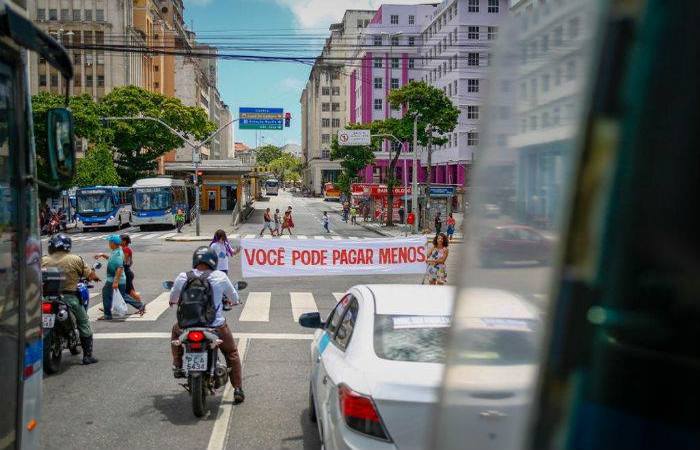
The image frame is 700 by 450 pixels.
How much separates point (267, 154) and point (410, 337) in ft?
561

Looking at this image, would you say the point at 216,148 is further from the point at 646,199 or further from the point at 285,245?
the point at 646,199

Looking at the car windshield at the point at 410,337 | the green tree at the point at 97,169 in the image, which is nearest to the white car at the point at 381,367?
the car windshield at the point at 410,337

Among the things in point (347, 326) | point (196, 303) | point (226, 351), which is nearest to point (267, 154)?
point (226, 351)

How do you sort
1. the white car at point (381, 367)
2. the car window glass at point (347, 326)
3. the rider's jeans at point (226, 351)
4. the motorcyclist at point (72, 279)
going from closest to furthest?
the white car at point (381, 367) < the car window glass at point (347, 326) < the rider's jeans at point (226, 351) < the motorcyclist at point (72, 279)

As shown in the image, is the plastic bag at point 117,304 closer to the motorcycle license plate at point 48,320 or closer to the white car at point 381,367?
the motorcycle license plate at point 48,320

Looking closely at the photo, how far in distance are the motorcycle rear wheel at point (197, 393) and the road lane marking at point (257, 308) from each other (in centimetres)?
568

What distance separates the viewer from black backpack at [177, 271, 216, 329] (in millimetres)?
6562

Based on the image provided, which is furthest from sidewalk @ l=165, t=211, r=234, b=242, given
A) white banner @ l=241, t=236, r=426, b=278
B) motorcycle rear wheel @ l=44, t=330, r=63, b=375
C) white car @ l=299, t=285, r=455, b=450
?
white car @ l=299, t=285, r=455, b=450

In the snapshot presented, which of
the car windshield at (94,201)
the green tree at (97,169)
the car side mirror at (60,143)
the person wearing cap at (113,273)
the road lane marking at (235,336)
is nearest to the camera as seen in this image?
the car side mirror at (60,143)

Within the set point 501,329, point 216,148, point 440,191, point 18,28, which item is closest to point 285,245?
point 18,28

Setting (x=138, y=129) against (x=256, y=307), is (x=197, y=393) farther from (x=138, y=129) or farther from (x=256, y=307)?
(x=138, y=129)

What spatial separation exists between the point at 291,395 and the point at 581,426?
21.4ft

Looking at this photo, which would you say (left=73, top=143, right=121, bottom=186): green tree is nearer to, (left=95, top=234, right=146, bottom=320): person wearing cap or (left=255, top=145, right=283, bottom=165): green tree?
(left=95, top=234, right=146, bottom=320): person wearing cap

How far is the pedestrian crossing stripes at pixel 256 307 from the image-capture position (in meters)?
12.4
